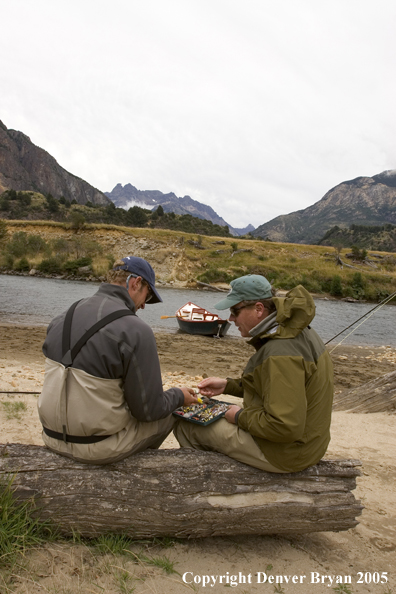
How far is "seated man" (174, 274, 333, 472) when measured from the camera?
231 cm

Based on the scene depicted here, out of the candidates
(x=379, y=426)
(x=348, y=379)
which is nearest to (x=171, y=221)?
(x=348, y=379)

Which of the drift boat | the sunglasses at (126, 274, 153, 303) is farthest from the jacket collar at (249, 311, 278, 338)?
the drift boat

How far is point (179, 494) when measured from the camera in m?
2.59

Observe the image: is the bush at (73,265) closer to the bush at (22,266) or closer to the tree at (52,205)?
the bush at (22,266)

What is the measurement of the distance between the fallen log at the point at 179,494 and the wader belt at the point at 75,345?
217mm

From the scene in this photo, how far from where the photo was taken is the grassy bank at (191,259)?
41906 millimetres

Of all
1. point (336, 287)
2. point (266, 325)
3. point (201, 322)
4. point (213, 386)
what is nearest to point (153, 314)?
point (201, 322)

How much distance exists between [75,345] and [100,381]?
277 millimetres

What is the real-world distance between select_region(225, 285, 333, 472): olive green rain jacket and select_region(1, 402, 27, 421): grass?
3775 mm

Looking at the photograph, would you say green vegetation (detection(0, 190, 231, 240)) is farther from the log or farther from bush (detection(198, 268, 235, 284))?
the log

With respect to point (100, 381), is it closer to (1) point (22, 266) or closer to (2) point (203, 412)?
(2) point (203, 412)

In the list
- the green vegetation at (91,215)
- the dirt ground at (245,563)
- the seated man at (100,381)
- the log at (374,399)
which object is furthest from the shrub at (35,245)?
the seated man at (100,381)

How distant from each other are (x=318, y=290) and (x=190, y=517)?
42.0 metres

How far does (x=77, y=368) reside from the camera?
234 centimetres
